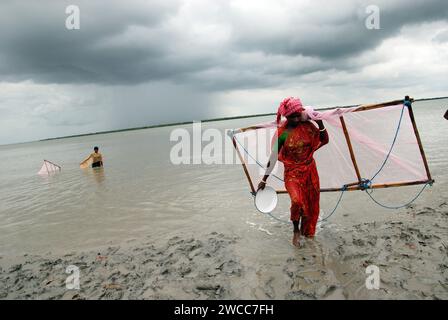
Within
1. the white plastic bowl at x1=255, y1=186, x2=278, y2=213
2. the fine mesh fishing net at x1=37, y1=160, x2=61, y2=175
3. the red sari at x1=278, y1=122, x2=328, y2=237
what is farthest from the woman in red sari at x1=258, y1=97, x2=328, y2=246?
the fine mesh fishing net at x1=37, y1=160, x2=61, y2=175

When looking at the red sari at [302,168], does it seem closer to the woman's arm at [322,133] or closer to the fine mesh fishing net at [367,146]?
the woman's arm at [322,133]

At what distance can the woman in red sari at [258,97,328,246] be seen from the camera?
190 inches

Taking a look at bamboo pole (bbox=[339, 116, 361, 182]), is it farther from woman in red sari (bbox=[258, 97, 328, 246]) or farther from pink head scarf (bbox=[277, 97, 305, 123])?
pink head scarf (bbox=[277, 97, 305, 123])

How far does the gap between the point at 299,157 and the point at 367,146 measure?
53.5 inches

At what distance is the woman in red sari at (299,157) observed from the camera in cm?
483

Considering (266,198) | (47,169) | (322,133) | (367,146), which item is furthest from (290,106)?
(47,169)

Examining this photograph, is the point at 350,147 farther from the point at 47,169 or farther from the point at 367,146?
the point at 47,169

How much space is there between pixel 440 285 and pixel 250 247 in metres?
2.64

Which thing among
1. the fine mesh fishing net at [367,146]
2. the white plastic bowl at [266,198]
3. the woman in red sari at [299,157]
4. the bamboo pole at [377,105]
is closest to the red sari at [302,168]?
the woman in red sari at [299,157]

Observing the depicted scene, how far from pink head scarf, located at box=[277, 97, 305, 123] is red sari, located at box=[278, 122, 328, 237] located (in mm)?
314

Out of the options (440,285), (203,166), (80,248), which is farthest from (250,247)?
(203,166)

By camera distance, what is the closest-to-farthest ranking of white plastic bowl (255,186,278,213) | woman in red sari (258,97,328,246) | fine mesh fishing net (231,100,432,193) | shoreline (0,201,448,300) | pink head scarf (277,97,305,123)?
1. shoreline (0,201,448,300)
2. pink head scarf (277,97,305,123)
3. woman in red sari (258,97,328,246)
4. fine mesh fishing net (231,100,432,193)
5. white plastic bowl (255,186,278,213)
